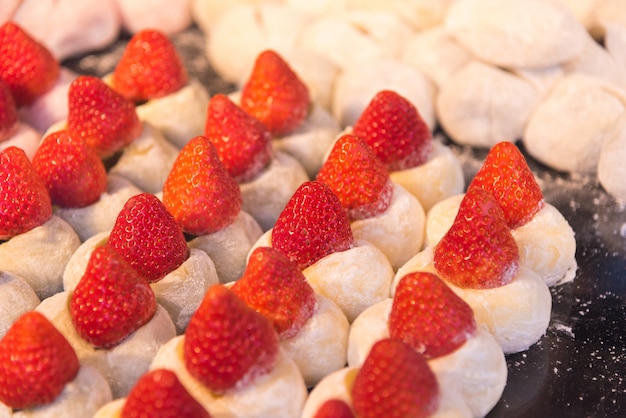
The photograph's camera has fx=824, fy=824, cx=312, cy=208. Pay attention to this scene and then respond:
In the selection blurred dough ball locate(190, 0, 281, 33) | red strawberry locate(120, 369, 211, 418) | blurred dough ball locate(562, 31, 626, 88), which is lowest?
blurred dough ball locate(562, 31, 626, 88)

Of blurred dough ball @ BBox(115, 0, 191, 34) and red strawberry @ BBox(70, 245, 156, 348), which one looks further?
blurred dough ball @ BBox(115, 0, 191, 34)

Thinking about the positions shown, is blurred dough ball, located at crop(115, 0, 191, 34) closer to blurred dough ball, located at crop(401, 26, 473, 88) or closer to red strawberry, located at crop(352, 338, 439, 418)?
blurred dough ball, located at crop(401, 26, 473, 88)

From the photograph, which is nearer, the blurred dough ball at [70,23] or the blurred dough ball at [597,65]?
the blurred dough ball at [597,65]

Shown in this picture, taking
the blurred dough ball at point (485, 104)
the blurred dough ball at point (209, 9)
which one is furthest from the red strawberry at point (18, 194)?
the blurred dough ball at point (209, 9)

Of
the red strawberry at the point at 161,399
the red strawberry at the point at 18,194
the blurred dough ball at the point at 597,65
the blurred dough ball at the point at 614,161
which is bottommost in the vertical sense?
the blurred dough ball at the point at 614,161

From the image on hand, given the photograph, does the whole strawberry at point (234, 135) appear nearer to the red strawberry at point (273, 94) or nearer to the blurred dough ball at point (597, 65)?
the red strawberry at point (273, 94)

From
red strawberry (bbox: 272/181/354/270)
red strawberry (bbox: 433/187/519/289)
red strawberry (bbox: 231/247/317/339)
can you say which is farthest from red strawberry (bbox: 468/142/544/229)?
red strawberry (bbox: 231/247/317/339)
